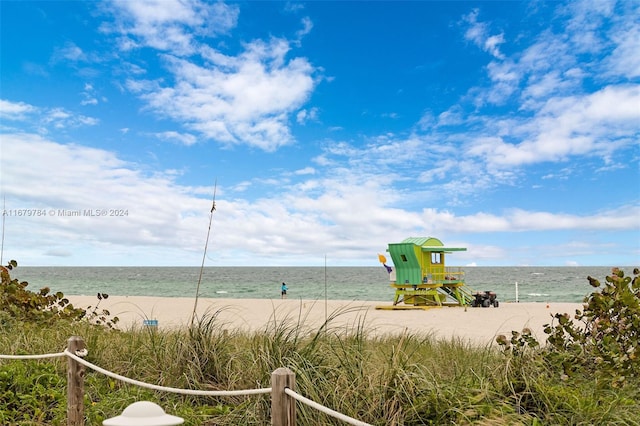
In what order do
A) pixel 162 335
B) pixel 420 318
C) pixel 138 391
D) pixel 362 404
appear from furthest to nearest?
pixel 420 318
pixel 162 335
pixel 138 391
pixel 362 404

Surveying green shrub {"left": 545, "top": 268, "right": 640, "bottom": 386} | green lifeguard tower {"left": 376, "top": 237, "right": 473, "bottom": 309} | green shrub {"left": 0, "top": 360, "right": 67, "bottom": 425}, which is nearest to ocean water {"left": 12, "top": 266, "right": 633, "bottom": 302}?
green lifeguard tower {"left": 376, "top": 237, "right": 473, "bottom": 309}

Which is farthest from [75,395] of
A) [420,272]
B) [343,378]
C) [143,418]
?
[420,272]

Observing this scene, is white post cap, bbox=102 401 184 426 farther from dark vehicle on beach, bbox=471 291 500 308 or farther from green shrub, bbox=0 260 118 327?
dark vehicle on beach, bbox=471 291 500 308

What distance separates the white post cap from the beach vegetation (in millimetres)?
1371

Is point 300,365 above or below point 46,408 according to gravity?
above

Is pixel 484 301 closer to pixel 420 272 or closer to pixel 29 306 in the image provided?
pixel 420 272

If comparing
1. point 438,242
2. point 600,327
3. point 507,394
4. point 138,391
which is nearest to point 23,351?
point 138,391

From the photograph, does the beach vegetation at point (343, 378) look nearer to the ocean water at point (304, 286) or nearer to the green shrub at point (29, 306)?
the green shrub at point (29, 306)

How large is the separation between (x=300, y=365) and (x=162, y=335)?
8.29ft

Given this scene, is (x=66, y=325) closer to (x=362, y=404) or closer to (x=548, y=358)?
(x=362, y=404)

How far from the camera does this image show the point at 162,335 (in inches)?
246

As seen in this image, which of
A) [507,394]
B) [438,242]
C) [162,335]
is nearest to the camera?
[507,394]

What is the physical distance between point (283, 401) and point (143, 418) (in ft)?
2.60

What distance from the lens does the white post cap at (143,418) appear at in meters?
2.52
